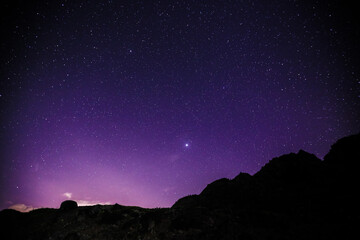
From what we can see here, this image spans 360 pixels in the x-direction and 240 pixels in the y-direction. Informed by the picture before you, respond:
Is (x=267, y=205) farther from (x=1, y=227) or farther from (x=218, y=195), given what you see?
(x=1, y=227)

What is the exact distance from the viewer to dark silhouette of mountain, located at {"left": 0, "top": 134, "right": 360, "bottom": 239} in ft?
43.9

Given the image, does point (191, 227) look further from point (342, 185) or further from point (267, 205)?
point (342, 185)

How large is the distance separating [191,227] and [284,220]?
8592 mm

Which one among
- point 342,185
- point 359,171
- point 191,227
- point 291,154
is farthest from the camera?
point 291,154

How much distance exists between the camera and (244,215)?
15.7 metres

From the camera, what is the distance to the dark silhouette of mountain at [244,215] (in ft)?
43.9

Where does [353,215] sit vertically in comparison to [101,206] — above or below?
below

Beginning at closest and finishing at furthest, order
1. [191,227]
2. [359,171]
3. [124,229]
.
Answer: [191,227] → [124,229] → [359,171]

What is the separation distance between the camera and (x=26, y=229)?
61.0ft

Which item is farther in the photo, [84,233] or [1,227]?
[1,227]

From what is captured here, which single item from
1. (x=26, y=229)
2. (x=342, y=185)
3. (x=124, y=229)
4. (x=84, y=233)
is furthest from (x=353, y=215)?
(x=26, y=229)

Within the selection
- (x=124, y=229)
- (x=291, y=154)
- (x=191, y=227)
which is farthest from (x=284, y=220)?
(x=291, y=154)

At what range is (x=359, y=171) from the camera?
24.6m

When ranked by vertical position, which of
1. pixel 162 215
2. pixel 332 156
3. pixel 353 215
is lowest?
pixel 353 215
